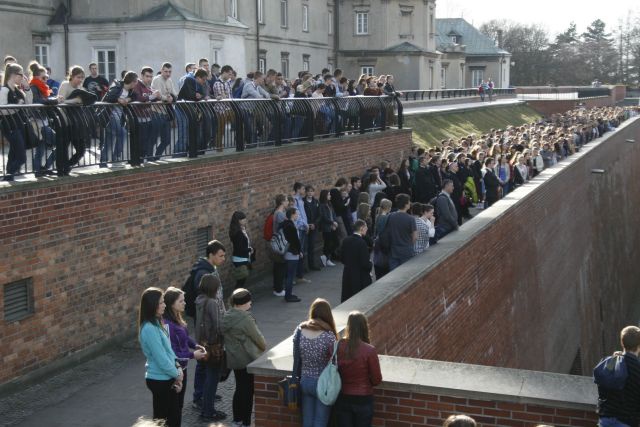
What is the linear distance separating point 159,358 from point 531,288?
35.3ft

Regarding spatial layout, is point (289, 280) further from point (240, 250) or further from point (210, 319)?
point (210, 319)

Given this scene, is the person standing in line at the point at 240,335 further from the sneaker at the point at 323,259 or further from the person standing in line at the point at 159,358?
the sneaker at the point at 323,259

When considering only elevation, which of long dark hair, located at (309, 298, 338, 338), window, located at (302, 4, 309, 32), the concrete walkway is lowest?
the concrete walkway

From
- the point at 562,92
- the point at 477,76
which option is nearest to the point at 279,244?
the point at 477,76

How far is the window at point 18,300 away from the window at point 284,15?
4181 centimetres

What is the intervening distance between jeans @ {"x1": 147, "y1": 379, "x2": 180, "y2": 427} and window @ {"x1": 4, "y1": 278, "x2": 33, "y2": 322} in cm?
289

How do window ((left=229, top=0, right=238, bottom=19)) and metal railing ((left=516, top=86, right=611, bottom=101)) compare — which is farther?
metal railing ((left=516, top=86, right=611, bottom=101))

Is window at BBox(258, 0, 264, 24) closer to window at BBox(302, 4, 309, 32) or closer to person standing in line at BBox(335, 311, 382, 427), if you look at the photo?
window at BBox(302, 4, 309, 32)

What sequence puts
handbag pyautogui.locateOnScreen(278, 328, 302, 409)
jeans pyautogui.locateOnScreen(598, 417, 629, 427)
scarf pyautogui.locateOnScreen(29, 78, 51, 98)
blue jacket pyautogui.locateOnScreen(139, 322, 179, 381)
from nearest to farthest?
jeans pyautogui.locateOnScreen(598, 417, 629, 427)
handbag pyautogui.locateOnScreen(278, 328, 302, 409)
blue jacket pyautogui.locateOnScreen(139, 322, 179, 381)
scarf pyautogui.locateOnScreen(29, 78, 51, 98)

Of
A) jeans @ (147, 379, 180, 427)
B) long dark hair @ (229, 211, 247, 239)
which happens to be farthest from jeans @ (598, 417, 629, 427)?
long dark hair @ (229, 211, 247, 239)

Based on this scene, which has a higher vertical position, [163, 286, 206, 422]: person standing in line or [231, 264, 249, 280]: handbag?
[163, 286, 206, 422]: person standing in line

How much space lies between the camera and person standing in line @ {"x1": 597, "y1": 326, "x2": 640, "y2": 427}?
6.59 m

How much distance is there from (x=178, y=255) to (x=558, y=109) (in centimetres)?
5683

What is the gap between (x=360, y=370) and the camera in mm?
6988
